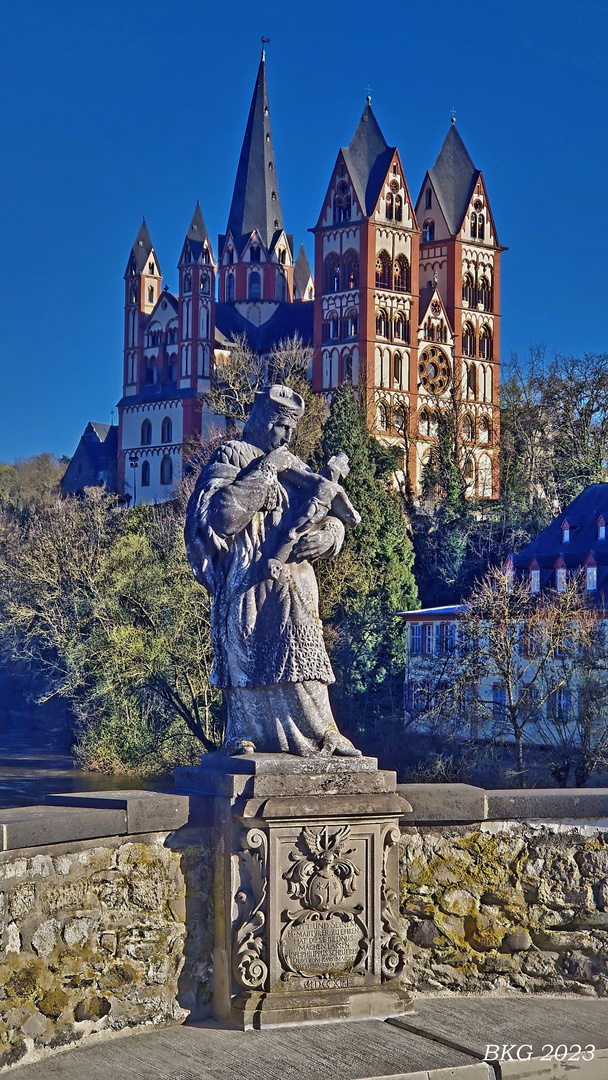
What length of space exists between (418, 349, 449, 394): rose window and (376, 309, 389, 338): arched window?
116 inches

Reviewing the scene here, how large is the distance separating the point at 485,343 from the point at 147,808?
285ft

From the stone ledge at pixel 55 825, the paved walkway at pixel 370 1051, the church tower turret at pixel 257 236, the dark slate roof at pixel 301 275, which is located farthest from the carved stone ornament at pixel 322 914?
the dark slate roof at pixel 301 275

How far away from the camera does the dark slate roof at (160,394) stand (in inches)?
3772

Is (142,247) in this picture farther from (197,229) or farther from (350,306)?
(350,306)

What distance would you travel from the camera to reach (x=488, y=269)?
308ft

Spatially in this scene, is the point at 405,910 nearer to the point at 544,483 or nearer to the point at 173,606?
the point at 173,606

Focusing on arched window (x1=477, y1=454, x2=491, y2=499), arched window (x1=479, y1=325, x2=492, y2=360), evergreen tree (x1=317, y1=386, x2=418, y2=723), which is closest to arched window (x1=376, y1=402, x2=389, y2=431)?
arched window (x1=477, y1=454, x2=491, y2=499)

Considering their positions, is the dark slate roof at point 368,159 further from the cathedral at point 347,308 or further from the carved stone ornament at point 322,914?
the carved stone ornament at point 322,914

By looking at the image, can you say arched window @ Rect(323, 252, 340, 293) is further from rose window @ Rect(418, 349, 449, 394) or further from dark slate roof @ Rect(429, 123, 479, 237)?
dark slate roof @ Rect(429, 123, 479, 237)

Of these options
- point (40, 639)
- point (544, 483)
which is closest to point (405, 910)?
point (40, 639)

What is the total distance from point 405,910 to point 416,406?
261ft

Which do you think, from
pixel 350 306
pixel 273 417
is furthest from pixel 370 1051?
pixel 350 306

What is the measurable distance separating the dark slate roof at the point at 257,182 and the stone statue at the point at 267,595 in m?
100

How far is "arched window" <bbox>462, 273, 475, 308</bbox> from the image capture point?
9231 centimetres
